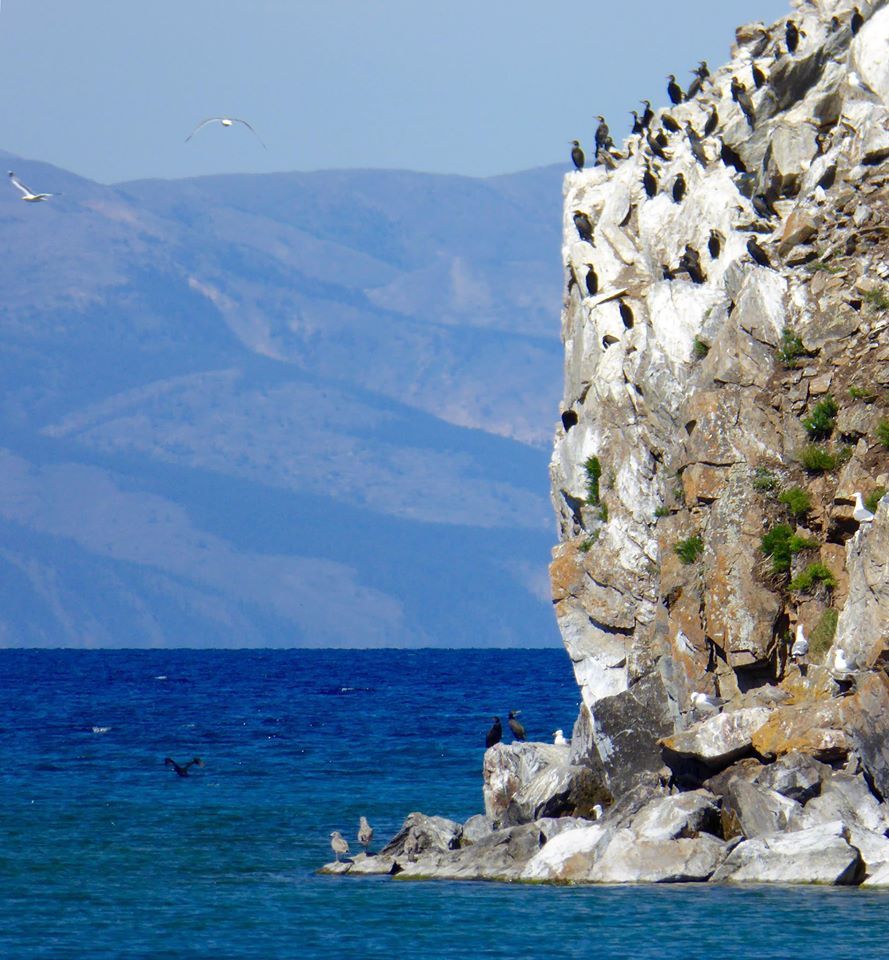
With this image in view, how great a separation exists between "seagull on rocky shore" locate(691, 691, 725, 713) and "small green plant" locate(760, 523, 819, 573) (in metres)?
2.63

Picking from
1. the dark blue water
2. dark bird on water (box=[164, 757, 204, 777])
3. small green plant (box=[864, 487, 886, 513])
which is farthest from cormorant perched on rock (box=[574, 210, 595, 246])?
dark bird on water (box=[164, 757, 204, 777])

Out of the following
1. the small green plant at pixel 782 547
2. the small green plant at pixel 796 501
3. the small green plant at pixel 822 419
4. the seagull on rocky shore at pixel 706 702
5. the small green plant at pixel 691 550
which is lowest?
the seagull on rocky shore at pixel 706 702

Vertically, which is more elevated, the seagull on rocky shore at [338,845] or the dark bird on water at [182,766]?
the dark bird on water at [182,766]

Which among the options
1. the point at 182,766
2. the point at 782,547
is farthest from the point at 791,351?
the point at 182,766

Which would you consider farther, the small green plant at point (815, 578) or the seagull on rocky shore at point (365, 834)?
the seagull on rocky shore at point (365, 834)

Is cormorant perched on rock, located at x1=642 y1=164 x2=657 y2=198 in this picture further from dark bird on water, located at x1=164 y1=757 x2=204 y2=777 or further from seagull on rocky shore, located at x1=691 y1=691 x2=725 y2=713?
dark bird on water, located at x1=164 y1=757 x2=204 y2=777

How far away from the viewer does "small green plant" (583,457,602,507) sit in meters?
38.6

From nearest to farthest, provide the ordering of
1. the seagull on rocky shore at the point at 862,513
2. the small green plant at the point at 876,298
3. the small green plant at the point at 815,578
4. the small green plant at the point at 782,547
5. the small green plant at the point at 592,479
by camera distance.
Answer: the seagull on rocky shore at the point at 862,513, the small green plant at the point at 815,578, the small green plant at the point at 782,547, the small green plant at the point at 876,298, the small green plant at the point at 592,479

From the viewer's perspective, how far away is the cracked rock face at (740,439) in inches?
1296

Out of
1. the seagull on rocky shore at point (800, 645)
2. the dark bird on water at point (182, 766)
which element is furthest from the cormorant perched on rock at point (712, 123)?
the dark bird on water at point (182, 766)

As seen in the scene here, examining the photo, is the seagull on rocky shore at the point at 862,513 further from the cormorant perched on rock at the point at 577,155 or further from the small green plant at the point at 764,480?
the cormorant perched on rock at the point at 577,155

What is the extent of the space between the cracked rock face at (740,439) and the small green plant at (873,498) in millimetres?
46

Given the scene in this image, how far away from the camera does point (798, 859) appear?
29.1 metres

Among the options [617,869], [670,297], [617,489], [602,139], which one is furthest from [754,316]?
[602,139]
